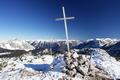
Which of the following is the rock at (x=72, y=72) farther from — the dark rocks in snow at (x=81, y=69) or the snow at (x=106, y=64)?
the snow at (x=106, y=64)

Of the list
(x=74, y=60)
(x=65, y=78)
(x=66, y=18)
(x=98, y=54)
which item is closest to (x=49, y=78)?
(x=65, y=78)

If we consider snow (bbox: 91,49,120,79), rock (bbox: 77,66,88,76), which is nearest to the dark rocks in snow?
rock (bbox: 77,66,88,76)

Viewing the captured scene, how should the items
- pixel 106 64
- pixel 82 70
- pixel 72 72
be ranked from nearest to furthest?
pixel 72 72, pixel 82 70, pixel 106 64

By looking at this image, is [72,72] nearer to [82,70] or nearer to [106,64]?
[82,70]

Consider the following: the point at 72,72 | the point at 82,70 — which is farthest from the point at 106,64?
the point at 72,72

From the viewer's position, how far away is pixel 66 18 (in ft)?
160

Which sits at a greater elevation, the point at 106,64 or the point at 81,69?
the point at 106,64

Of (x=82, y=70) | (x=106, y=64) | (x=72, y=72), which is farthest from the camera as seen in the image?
(x=106, y=64)

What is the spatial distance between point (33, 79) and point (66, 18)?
41.9ft

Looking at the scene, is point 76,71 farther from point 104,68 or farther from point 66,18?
point 66,18

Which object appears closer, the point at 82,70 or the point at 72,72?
the point at 72,72

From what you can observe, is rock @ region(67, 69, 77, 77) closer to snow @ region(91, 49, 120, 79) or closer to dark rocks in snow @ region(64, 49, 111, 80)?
dark rocks in snow @ region(64, 49, 111, 80)

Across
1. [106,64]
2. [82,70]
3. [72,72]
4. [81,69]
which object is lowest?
[72,72]

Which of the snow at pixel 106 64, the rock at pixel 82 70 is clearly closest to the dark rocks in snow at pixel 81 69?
the rock at pixel 82 70
